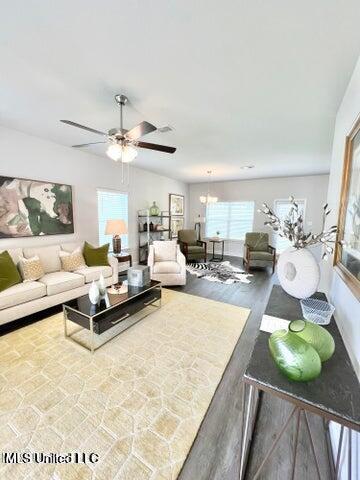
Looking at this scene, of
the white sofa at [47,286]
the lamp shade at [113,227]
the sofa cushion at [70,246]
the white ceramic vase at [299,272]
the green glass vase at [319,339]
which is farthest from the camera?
the lamp shade at [113,227]

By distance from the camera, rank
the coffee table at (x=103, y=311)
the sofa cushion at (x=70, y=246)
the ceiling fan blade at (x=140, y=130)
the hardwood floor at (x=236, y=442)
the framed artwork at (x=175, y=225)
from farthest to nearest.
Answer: the framed artwork at (x=175, y=225) < the sofa cushion at (x=70, y=246) < the coffee table at (x=103, y=311) < the ceiling fan blade at (x=140, y=130) < the hardwood floor at (x=236, y=442)

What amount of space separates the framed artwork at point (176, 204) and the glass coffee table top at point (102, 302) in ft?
13.2

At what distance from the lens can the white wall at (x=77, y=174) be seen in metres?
2.94

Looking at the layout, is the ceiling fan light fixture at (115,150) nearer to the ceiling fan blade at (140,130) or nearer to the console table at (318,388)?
the ceiling fan blade at (140,130)

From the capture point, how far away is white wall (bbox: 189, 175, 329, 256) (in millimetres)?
5543

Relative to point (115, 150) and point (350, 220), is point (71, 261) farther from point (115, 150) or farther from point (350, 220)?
point (350, 220)

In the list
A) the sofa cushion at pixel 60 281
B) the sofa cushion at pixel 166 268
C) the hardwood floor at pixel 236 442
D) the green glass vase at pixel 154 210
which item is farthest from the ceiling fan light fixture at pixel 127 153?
the green glass vase at pixel 154 210

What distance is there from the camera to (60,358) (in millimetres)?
1929

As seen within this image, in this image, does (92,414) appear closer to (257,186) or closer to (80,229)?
(80,229)

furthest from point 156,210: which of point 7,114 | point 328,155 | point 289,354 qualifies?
point 289,354

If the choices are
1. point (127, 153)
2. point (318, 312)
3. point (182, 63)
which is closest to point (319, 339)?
point (318, 312)

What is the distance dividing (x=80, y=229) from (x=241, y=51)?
11.6 ft

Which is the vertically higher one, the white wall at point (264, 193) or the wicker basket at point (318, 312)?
the white wall at point (264, 193)

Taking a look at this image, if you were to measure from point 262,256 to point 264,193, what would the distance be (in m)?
2.22
